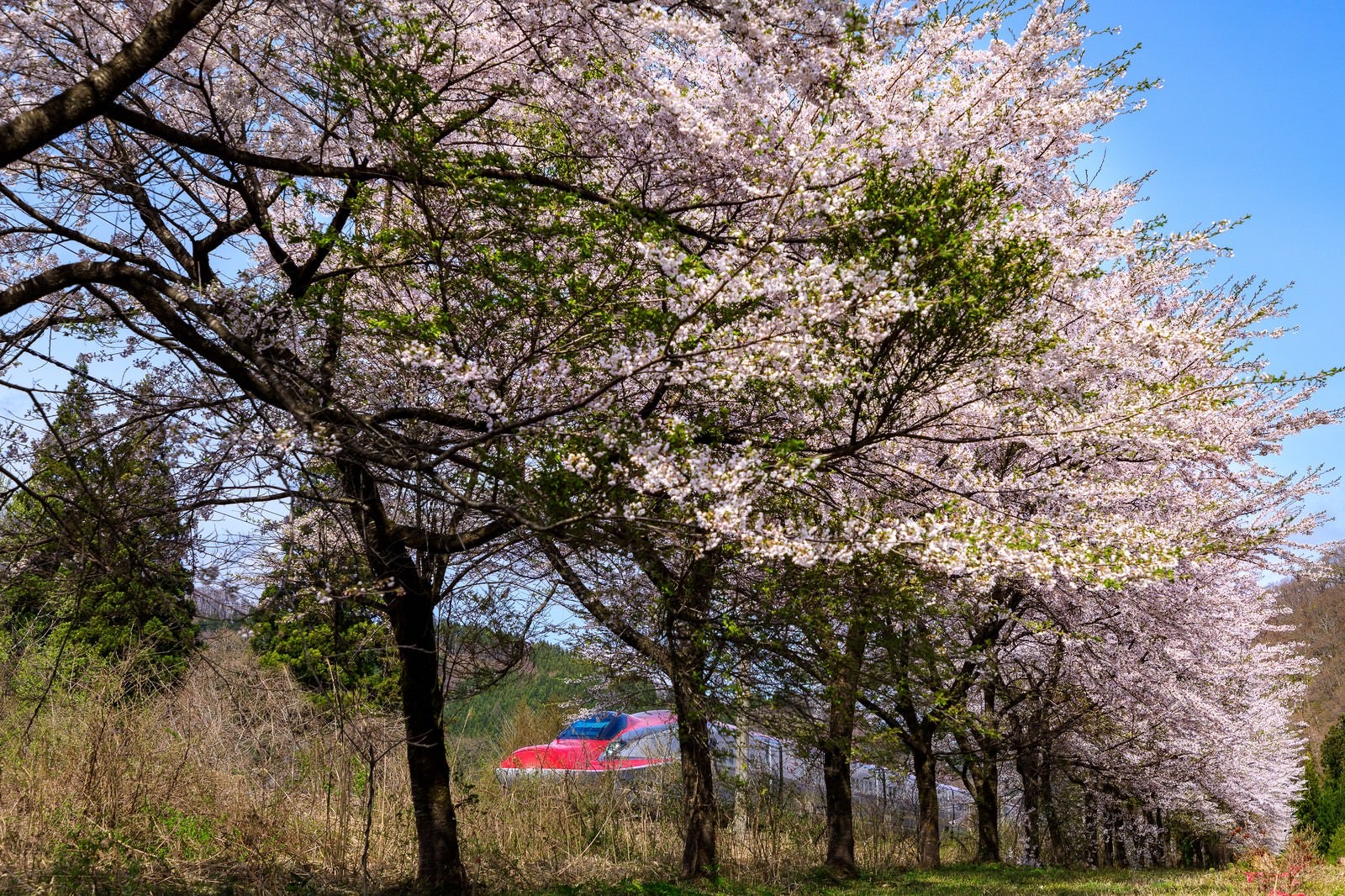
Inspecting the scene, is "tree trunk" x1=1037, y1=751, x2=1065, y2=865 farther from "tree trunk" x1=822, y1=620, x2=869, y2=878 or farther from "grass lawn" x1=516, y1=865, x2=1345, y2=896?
"tree trunk" x1=822, y1=620, x2=869, y2=878

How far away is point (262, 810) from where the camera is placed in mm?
6648

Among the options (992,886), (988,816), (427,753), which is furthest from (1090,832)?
(427,753)

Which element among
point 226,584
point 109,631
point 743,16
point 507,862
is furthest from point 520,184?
point 109,631

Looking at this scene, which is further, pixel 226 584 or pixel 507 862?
pixel 507 862

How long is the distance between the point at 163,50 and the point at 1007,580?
844cm

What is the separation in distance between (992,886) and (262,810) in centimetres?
697

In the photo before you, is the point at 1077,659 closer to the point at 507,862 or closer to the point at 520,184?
the point at 507,862

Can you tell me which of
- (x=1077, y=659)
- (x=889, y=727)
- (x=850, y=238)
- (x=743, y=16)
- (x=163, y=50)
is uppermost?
(x=743, y=16)

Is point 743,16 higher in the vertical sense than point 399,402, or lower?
higher

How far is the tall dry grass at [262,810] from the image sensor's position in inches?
233

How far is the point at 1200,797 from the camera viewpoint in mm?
14406

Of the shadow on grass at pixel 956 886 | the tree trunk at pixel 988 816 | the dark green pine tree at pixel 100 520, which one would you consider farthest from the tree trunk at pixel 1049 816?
the dark green pine tree at pixel 100 520

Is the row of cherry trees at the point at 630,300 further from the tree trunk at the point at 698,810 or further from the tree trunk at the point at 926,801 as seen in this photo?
the tree trunk at the point at 926,801

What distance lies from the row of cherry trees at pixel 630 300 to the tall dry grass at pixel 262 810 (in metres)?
0.79
